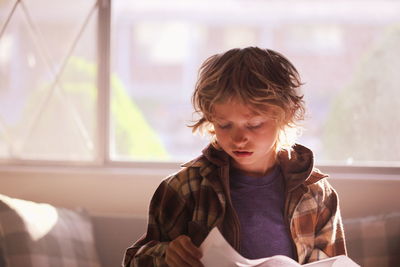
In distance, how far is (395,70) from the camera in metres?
2.19

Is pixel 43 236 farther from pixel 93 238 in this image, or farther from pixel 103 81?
pixel 103 81

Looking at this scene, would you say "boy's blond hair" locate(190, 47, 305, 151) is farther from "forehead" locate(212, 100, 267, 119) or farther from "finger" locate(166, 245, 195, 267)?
"finger" locate(166, 245, 195, 267)

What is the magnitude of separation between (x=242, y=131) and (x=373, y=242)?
89 centimetres

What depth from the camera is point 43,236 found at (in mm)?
1828

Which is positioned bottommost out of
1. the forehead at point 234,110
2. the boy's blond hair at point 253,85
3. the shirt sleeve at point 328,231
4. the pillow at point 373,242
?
the pillow at point 373,242

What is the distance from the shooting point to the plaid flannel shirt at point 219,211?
1.29 m

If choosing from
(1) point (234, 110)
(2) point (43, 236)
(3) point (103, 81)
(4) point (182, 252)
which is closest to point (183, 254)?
(4) point (182, 252)

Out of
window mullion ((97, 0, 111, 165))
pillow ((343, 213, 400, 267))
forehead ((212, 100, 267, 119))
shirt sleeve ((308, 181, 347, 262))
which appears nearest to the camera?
forehead ((212, 100, 267, 119))

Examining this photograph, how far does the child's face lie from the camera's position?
122cm

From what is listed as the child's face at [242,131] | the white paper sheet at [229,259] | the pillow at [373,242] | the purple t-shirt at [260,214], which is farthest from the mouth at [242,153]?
the pillow at [373,242]

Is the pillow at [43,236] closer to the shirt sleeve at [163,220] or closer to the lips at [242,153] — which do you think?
the shirt sleeve at [163,220]

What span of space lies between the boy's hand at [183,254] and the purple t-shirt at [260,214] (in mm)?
182

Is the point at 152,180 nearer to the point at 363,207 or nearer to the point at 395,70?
the point at 363,207

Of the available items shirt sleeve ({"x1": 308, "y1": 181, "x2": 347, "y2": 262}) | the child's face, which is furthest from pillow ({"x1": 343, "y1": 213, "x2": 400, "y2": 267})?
the child's face
